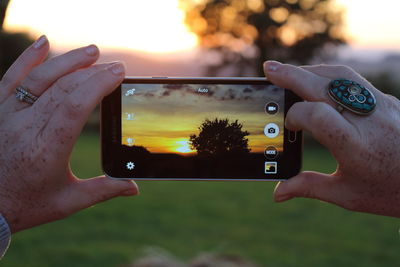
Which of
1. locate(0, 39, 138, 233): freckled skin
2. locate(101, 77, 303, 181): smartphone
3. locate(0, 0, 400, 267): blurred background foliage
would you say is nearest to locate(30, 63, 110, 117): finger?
locate(0, 39, 138, 233): freckled skin

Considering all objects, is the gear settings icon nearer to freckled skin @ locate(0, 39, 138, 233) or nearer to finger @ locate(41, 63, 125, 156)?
freckled skin @ locate(0, 39, 138, 233)

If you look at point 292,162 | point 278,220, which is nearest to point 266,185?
point 278,220

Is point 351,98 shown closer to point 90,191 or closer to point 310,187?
point 310,187

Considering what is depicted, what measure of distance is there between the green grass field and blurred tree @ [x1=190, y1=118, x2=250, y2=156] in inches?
262

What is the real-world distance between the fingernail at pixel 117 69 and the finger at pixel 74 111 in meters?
0.01

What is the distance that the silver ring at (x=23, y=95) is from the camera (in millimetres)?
2375

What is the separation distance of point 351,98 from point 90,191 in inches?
49.5

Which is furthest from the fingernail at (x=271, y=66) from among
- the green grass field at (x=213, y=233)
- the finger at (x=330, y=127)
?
the green grass field at (x=213, y=233)

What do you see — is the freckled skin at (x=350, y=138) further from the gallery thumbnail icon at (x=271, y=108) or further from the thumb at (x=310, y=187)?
the gallery thumbnail icon at (x=271, y=108)

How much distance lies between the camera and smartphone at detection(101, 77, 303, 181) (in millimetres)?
2932

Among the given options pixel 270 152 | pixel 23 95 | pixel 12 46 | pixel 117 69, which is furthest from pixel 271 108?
pixel 12 46

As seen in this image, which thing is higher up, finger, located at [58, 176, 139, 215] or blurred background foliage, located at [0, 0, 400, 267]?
finger, located at [58, 176, 139, 215]

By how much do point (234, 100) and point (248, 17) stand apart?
2981 cm

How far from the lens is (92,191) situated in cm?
259
